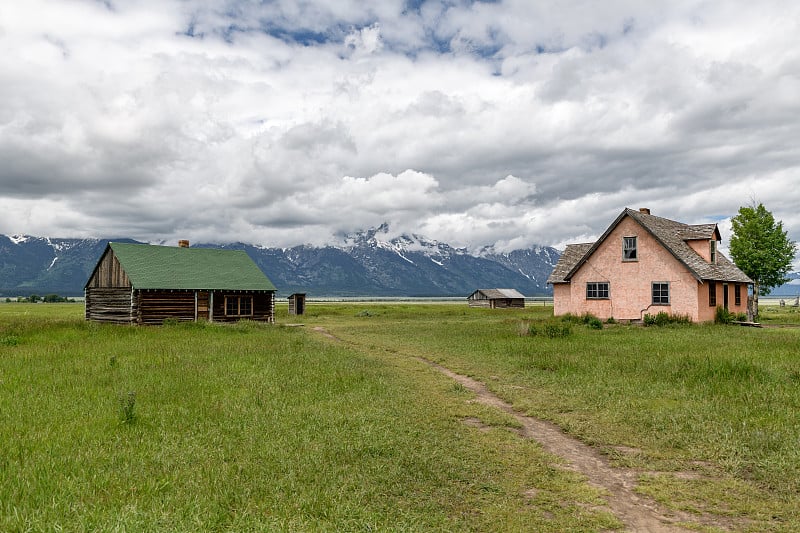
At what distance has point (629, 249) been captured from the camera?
3919cm

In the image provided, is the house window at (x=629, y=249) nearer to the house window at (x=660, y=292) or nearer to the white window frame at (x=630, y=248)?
the white window frame at (x=630, y=248)

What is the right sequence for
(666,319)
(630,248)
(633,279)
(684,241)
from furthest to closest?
(684,241), (630,248), (633,279), (666,319)

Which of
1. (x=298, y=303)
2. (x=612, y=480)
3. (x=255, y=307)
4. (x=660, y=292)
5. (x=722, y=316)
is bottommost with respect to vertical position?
(x=612, y=480)

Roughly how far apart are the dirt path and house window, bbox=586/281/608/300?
31609 millimetres

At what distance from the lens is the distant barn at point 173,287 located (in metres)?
41.3

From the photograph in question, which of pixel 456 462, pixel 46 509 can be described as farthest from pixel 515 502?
pixel 46 509

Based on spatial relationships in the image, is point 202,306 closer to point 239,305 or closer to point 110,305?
point 239,305

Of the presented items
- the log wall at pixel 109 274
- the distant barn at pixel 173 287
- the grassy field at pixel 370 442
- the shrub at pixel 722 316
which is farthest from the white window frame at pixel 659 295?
the log wall at pixel 109 274

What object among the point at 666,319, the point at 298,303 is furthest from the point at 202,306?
the point at 666,319

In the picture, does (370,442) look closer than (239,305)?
Yes

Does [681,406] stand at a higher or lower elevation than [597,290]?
lower

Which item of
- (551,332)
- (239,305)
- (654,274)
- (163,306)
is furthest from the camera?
(239,305)

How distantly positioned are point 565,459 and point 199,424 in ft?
22.9

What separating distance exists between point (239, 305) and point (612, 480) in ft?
139
